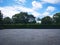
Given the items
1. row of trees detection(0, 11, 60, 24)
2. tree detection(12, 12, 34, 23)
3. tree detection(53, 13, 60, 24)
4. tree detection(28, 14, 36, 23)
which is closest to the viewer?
tree detection(53, 13, 60, 24)

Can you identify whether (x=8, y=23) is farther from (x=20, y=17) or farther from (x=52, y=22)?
(x=52, y=22)

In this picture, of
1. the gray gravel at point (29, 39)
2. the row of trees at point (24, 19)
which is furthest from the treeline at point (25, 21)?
the gray gravel at point (29, 39)

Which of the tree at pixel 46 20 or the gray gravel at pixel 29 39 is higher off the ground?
the tree at pixel 46 20

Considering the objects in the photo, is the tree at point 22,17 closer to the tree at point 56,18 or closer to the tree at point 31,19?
the tree at point 31,19

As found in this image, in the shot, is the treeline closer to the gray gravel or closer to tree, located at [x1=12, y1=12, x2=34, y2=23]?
tree, located at [x1=12, y1=12, x2=34, y2=23]

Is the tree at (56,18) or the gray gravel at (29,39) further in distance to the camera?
the tree at (56,18)

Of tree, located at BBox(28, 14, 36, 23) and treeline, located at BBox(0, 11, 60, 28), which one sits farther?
tree, located at BBox(28, 14, 36, 23)

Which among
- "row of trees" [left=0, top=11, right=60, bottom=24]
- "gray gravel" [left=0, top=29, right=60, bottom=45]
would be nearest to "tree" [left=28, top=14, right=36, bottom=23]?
"row of trees" [left=0, top=11, right=60, bottom=24]

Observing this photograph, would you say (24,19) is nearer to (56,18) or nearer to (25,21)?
(25,21)

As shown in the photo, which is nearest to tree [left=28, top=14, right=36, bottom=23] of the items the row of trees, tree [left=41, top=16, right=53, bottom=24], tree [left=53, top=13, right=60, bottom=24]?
the row of trees

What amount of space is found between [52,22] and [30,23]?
158 inches

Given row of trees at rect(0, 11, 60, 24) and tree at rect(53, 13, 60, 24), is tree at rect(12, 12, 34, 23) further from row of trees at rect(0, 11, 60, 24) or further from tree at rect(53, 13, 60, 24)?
tree at rect(53, 13, 60, 24)

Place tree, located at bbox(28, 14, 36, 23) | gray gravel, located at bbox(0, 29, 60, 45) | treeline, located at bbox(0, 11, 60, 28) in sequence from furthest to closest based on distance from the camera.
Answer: tree, located at bbox(28, 14, 36, 23) < treeline, located at bbox(0, 11, 60, 28) < gray gravel, located at bbox(0, 29, 60, 45)

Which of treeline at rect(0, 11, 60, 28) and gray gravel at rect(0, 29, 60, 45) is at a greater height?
treeline at rect(0, 11, 60, 28)
